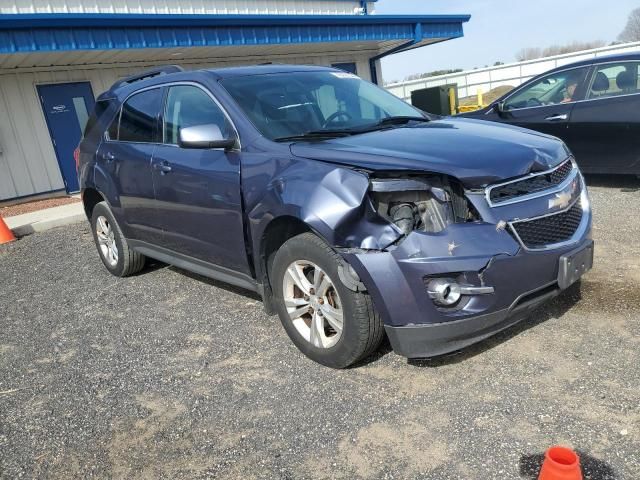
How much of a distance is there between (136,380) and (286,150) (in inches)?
68.7

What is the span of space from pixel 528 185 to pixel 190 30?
9.84 metres

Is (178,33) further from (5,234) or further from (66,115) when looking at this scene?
(5,234)

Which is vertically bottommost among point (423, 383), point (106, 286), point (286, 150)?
point (106, 286)

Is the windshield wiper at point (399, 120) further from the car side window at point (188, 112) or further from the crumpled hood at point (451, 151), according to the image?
the car side window at point (188, 112)

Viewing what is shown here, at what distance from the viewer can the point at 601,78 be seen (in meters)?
6.66

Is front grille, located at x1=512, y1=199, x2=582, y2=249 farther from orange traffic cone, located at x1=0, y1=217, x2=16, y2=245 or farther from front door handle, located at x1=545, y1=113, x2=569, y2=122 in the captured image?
orange traffic cone, located at x1=0, y1=217, x2=16, y2=245

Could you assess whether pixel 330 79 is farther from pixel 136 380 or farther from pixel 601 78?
pixel 601 78

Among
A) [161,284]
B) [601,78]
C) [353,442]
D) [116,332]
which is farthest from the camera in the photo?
[601,78]

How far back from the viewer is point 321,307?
3188mm

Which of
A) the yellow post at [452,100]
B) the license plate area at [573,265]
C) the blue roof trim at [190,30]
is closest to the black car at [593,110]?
A: the license plate area at [573,265]

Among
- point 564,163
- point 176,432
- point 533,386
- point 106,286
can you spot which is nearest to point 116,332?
point 106,286

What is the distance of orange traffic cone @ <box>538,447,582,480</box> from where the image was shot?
171 cm

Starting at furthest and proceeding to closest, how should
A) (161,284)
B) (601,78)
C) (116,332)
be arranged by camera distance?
1. (601,78)
2. (161,284)
3. (116,332)

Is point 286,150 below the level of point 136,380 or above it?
above
